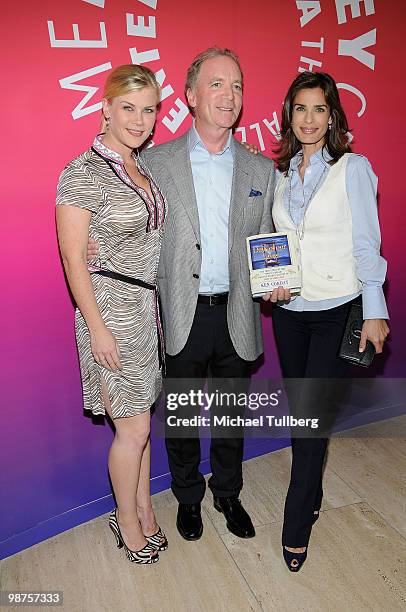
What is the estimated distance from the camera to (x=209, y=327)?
8.58 ft

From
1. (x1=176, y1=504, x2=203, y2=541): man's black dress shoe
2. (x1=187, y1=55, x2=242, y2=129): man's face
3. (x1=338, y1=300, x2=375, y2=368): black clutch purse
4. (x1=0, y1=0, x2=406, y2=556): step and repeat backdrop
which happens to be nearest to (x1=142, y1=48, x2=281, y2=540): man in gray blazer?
(x1=187, y1=55, x2=242, y2=129): man's face

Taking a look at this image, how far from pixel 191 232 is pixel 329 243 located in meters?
0.55

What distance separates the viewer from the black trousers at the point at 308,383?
2439 millimetres

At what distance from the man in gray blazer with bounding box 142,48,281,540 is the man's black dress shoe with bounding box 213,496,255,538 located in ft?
2.28

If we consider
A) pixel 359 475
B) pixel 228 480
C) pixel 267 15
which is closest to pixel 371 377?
pixel 359 475

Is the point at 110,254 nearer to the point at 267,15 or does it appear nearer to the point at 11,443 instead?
the point at 11,443

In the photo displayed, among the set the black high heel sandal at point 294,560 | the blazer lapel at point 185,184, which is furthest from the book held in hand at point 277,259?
the black high heel sandal at point 294,560

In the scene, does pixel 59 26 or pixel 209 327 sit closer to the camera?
pixel 59 26

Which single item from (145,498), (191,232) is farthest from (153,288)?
(145,498)

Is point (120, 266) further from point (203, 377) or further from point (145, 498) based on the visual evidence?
point (145, 498)

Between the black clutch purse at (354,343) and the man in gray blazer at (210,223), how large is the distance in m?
0.44

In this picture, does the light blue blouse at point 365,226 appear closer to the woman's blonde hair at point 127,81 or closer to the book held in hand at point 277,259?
the book held in hand at point 277,259

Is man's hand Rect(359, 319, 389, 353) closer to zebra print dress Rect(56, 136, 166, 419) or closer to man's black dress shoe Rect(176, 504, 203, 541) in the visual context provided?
zebra print dress Rect(56, 136, 166, 419)

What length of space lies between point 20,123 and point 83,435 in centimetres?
143
